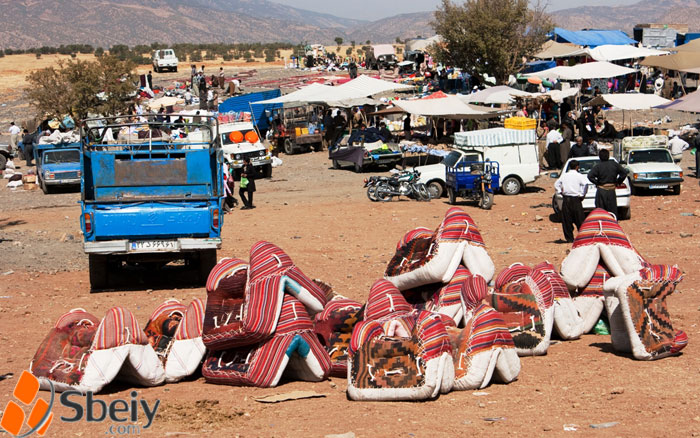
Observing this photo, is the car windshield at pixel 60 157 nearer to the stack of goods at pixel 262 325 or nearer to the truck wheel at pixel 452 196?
the truck wheel at pixel 452 196

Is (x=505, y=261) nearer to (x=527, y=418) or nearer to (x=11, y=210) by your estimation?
(x=527, y=418)

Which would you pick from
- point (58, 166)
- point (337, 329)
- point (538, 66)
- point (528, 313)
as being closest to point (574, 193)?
point (528, 313)

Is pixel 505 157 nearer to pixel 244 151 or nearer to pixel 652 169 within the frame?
pixel 652 169

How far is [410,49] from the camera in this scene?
61781 mm

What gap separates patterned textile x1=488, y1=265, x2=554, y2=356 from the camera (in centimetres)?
804

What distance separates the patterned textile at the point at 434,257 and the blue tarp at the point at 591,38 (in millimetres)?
45201

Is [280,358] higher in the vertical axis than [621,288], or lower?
lower

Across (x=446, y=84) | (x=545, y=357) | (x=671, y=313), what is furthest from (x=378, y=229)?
(x=446, y=84)

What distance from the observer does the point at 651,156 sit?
21656 millimetres

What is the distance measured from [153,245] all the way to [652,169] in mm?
13217

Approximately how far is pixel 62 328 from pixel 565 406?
4.08 m

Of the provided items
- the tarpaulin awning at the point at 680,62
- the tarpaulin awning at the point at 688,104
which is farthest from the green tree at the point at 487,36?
the tarpaulin awning at the point at 688,104

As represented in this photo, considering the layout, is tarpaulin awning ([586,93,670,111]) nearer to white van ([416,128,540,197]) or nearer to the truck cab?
white van ([416,128,540,197])

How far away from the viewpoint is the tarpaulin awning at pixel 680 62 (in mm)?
33844
